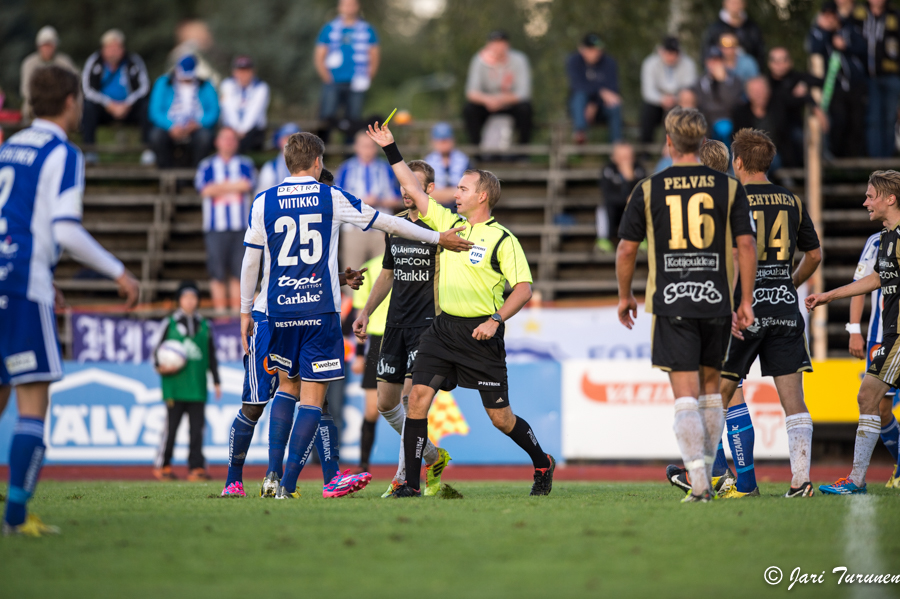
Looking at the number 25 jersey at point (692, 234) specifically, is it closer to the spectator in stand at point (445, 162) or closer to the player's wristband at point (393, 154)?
the player's wristband at point (393, 154)

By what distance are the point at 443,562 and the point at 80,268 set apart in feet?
51.6

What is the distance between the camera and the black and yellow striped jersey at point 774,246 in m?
7.17

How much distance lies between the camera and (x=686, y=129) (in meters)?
6.32

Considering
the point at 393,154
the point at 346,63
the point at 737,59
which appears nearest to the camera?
the point at 393,154

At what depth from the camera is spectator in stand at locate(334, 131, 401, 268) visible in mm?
15336

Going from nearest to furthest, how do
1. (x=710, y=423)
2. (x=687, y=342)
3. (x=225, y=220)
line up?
(x=687, y=342), (x=710, y=423), (x=225, y=220)

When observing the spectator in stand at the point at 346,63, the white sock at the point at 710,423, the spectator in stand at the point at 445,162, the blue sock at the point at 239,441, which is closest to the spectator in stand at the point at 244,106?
the spectator in stand at the point at 346,63

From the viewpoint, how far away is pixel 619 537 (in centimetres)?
512

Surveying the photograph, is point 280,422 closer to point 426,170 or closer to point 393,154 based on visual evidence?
point 393,154

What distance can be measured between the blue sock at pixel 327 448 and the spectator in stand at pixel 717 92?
33.7 ft

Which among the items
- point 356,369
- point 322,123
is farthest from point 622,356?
point 322,123

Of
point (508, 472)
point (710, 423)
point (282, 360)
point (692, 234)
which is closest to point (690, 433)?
point (710, 423)

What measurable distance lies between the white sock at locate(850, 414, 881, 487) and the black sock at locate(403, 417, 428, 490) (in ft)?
10.9

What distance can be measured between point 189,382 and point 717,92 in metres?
9.46
